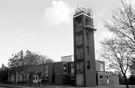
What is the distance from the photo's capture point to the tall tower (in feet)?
112

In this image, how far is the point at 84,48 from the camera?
114 feet

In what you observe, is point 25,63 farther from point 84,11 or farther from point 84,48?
point 84,11

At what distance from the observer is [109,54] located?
21859 mm

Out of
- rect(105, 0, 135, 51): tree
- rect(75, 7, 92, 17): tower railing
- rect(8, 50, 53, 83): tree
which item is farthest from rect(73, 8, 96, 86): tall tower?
rect(105, 0, 135, 51): tree

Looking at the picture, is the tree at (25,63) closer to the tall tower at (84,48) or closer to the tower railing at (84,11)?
the tall tower at (84,48)

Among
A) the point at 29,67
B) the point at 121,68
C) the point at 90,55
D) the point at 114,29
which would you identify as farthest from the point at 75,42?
the point at 114,29

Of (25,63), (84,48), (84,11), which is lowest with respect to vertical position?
(25,63)

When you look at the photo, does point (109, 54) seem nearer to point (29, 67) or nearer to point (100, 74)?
point (100, 74)

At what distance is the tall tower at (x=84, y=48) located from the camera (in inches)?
1346

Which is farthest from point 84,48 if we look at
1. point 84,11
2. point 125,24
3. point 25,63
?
point 125,24

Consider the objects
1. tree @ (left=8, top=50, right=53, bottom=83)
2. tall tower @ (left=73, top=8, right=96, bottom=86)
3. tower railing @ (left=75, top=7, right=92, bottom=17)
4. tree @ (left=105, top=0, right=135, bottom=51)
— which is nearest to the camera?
tree @ (left=105, top=0, right=135, bottom=51)

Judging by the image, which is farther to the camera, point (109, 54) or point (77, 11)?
point (77, 11)

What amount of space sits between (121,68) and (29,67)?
26.8 meters

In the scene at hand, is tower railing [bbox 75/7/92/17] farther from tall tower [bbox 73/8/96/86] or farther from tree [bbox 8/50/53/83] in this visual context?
tree [bbox 8/50/53/83]
